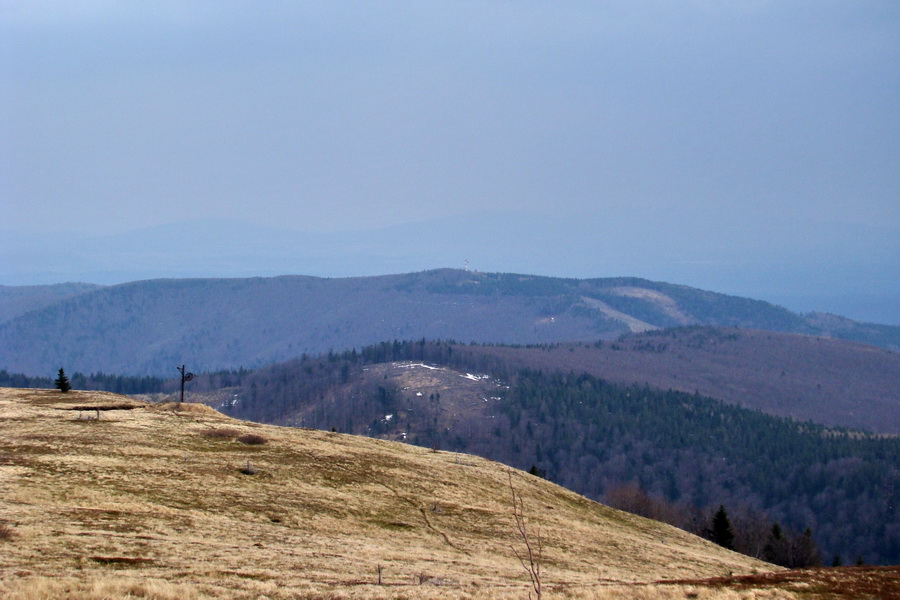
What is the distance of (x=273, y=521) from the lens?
47.0 metres

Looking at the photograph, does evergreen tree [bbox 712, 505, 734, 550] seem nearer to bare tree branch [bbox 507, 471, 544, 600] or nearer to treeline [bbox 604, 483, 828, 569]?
treeline [bbox 604, 483, 828, 569]

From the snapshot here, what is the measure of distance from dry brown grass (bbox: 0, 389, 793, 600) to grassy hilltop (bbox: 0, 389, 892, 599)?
0.17m

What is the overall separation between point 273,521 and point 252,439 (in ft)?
72.2

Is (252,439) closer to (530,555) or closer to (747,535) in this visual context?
(530,555)

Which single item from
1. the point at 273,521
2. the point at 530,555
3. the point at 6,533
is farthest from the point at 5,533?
the point at 530,555

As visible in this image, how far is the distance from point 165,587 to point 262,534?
14.8 m

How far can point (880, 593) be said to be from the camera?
3512 centimetres

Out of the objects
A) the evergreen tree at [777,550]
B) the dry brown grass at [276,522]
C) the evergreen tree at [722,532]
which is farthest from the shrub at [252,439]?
the evergreen tree at [777,550]

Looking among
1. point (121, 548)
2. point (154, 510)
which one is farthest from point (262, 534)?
point (121, 548)

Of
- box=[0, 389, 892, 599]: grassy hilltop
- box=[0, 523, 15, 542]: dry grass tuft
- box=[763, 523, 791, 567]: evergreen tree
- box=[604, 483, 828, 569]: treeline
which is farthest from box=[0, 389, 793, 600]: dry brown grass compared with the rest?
box=[763, 523, 791, 567]: evergreen tree

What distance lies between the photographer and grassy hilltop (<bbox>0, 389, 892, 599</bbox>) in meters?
32.8

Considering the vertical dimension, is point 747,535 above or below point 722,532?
below

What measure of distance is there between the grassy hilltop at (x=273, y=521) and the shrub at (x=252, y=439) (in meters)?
0.17

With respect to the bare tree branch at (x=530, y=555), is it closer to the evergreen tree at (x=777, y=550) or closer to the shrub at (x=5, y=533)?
the shrub at (x=5, y=533)
